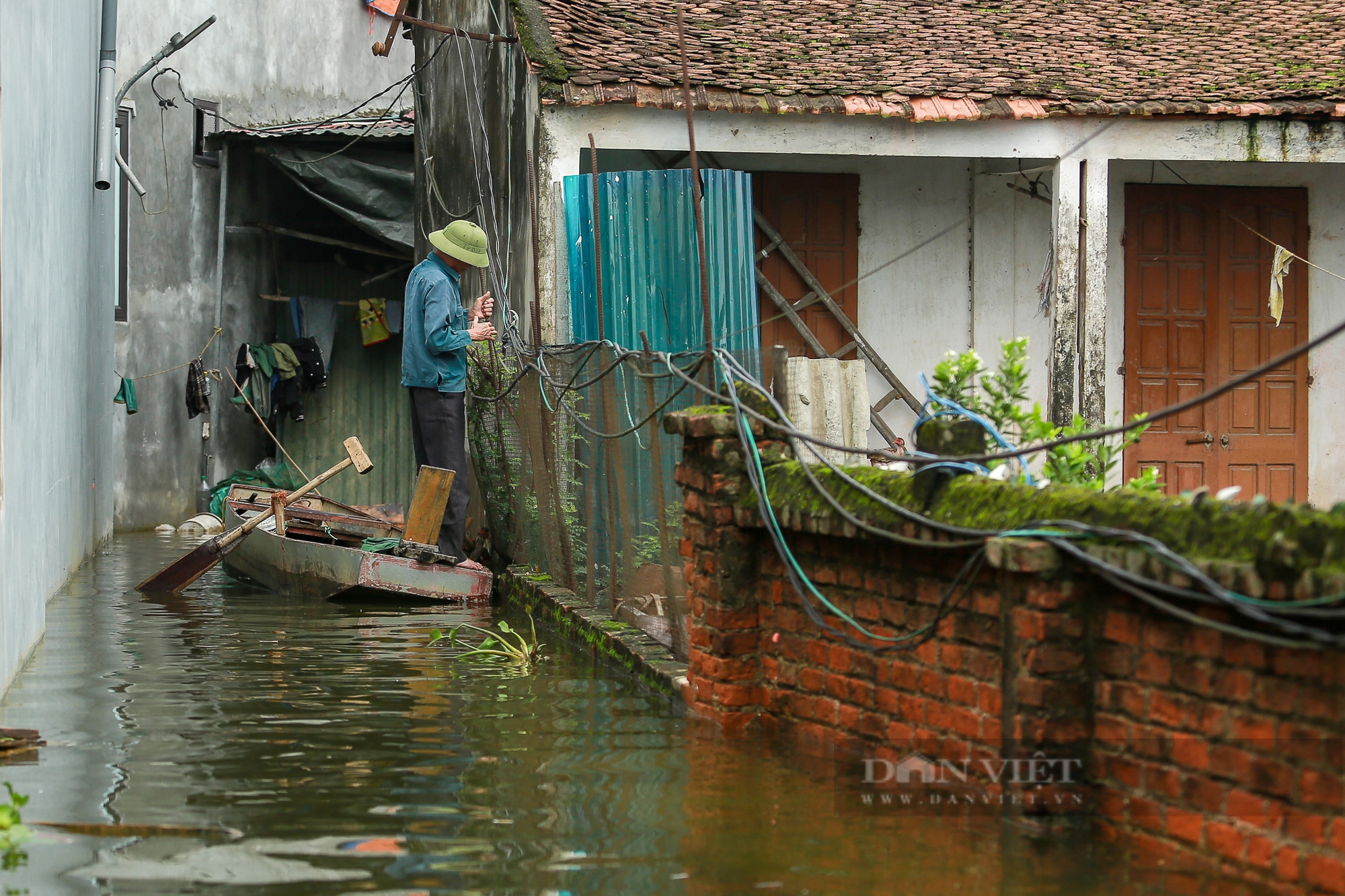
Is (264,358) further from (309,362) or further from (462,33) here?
(462,33)

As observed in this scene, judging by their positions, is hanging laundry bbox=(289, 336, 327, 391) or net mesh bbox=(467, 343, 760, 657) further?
hanging laundry bbox=(289, 336, 327, 391)

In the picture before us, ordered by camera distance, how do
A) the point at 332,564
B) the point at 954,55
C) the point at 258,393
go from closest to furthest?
the point at 332,564
the point at 954,55
the point at 258,393

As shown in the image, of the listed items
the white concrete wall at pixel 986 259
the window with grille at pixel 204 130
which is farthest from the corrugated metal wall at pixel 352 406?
the white concrete wall at pixel 986 259

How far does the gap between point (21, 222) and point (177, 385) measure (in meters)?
8.70

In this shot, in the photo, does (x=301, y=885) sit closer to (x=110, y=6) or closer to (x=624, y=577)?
A: (x=624, y=577)

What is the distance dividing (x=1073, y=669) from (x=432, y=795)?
6.98ft

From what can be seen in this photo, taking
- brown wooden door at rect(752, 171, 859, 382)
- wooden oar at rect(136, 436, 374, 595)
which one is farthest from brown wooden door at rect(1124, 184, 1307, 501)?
wooden oar at rect(136, 436, 374, 595)

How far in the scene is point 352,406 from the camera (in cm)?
1670

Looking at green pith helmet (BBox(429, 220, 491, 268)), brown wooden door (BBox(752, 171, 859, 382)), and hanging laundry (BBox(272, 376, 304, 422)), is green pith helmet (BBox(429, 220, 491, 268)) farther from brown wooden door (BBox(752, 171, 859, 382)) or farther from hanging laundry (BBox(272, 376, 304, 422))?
hanging laundry (BBox(272, 376, 304, 422))

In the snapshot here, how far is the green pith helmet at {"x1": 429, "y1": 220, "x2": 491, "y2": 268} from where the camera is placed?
9.50 m

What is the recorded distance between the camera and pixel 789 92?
9.92 m

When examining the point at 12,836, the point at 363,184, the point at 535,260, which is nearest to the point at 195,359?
the point at 363,184

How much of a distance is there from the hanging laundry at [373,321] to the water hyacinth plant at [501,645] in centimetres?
871

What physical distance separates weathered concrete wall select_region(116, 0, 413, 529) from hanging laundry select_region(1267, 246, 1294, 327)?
10.6 meters
